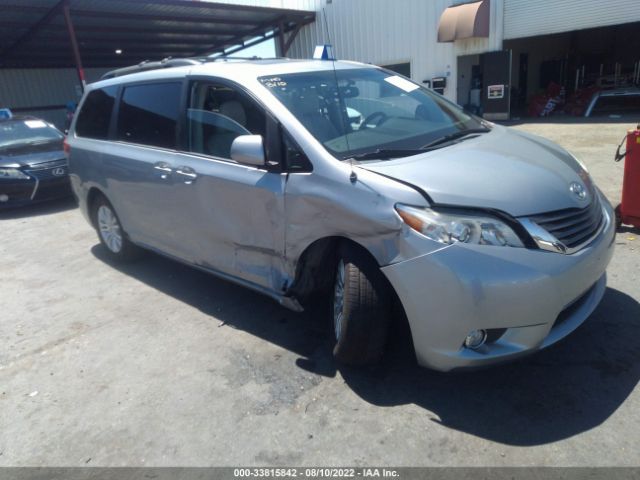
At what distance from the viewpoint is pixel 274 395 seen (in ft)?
9.29

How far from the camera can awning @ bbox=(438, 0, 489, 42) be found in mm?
14625

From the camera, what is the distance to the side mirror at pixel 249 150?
294 centimetres

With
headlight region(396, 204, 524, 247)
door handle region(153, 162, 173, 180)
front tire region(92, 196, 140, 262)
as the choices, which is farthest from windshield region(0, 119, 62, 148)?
headlight region(396, 204, 524, 247)

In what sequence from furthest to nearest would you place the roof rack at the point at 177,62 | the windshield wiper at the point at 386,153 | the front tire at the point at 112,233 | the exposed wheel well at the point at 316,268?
1. the front tire at the point at 112,233
2. the roof rack at the point at 177,62
3. the exposed wheel well at the point at 316,268
4. the windshield wiper at the point at 386,153

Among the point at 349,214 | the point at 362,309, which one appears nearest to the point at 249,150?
the point at 349,214

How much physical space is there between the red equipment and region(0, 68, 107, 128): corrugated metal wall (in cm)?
2401

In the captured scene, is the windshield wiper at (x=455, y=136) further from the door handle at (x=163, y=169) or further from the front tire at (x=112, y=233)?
the front tire at (x=112, y=233)

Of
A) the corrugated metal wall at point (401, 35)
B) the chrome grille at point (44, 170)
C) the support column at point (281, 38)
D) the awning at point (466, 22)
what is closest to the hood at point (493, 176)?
the chrome grille at point (44, 170)

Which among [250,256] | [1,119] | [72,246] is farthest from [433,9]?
[250,256]

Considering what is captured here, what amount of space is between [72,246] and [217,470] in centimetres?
468

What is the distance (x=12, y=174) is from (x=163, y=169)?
546 cm

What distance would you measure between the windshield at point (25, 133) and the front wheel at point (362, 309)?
26.8ft

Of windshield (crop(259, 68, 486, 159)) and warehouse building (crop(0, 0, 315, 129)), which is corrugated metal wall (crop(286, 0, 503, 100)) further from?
windshield (crop(259, 68, 486, 159))

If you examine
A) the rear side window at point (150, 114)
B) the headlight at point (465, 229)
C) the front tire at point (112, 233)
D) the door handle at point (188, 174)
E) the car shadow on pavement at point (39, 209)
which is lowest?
the car shadow on pavement at point (39, 209)
